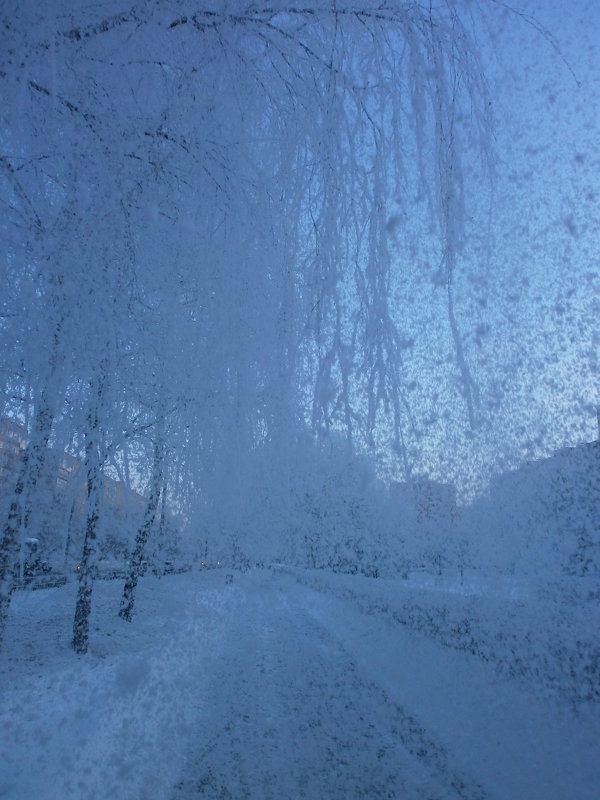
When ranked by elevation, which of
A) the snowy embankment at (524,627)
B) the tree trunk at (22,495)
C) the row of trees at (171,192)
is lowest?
the snowy embankment at (524,627)

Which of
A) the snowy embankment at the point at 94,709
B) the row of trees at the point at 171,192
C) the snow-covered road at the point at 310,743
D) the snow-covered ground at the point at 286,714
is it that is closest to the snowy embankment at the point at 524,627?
the snow-covered ground at the point at 286,714

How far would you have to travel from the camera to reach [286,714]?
5.96m

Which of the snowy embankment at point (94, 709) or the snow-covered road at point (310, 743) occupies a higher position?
the snowy embankment at point (94, 709)

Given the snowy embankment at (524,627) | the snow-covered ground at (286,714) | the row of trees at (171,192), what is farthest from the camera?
the snowy embankment at (524,627)

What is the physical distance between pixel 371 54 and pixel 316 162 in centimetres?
58

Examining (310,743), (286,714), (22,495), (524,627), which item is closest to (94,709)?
(310,743)

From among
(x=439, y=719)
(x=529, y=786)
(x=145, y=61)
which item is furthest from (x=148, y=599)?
(x=145, y=61)

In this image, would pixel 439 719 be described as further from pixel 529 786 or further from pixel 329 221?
pixel 329 221

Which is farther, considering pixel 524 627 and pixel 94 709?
pixel 524 627

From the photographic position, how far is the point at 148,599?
15.6 metres

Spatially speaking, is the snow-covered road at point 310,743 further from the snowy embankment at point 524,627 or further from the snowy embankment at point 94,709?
the snowy embankment at point 524,627

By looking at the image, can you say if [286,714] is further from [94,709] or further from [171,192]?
[171,192]

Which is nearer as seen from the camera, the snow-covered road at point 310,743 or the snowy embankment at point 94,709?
the snowy embankment at point 94,709

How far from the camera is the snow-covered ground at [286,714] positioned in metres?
3.89
